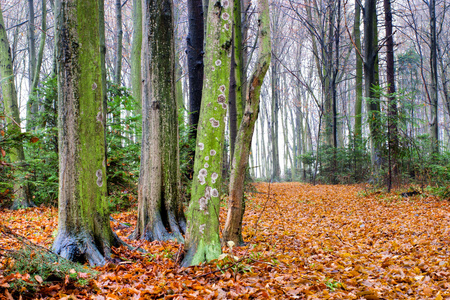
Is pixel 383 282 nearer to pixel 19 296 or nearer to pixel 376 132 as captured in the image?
pixel 19 296

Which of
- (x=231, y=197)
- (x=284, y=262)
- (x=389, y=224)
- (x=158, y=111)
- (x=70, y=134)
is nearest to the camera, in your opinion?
(x=70, y=134)

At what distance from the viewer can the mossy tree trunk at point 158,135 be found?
4574 mm

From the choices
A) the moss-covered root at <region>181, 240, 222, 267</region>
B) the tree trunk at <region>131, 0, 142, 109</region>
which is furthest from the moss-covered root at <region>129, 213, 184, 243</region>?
the tree trunk at <region>131, 0, 142, 109</region>

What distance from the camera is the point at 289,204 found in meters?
8.81

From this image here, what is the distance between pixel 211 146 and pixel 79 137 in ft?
5.24

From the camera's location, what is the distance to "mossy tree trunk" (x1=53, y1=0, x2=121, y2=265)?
3424 mm

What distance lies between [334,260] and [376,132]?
22.0 ft

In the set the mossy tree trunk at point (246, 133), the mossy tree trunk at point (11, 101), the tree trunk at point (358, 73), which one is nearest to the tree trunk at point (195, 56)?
the mossy tree trunk at point (246, 133)

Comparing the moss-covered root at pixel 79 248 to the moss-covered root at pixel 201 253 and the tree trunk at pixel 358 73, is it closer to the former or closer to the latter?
the moss-covered root at pixel 201 253

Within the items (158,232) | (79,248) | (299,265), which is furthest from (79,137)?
(299,265)

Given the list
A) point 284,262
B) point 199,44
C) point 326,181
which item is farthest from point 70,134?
point 326,181

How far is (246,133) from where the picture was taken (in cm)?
395

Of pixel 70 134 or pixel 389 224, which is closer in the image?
pixel 70 134

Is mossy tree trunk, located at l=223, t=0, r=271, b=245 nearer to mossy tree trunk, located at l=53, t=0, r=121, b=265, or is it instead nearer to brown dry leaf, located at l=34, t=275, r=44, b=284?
mossy tree trunk, located at l=53, t=0, r=121, b=265
